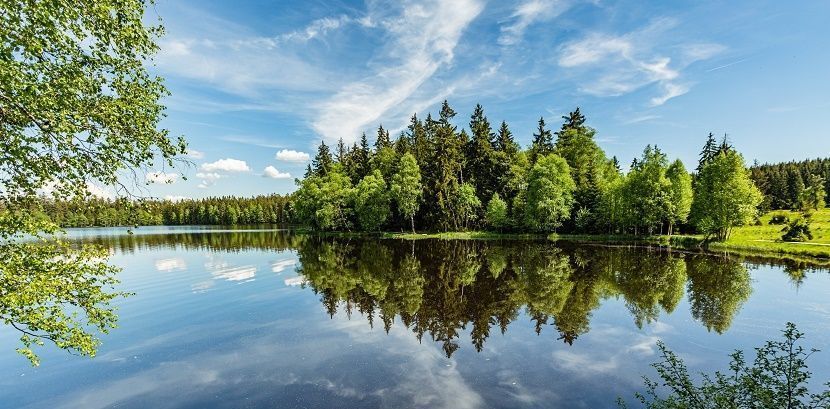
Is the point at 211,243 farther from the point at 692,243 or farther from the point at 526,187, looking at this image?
the point at 692,243

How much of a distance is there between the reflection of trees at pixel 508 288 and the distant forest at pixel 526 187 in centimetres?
1672

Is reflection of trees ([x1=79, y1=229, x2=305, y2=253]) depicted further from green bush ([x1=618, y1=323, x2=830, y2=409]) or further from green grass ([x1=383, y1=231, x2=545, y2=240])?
green bush ([x1=618, y1=323, x2=830, y2=409])

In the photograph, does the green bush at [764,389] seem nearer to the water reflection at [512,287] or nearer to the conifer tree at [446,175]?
the water reflection at [512,287]

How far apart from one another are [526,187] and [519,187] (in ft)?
9.44

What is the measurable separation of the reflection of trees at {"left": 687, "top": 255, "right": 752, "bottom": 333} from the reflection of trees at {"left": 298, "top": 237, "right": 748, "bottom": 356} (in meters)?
0.06

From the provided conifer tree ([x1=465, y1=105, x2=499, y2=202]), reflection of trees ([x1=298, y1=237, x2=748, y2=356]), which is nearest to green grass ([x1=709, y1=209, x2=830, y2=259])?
reflection of trees ([x1=298, y1=237, x2=748, y2=356])

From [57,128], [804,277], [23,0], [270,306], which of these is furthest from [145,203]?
[804,277]

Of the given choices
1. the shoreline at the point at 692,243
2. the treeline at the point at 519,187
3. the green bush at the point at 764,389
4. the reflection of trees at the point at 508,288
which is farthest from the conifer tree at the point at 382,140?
the green bush at the point at 764,389

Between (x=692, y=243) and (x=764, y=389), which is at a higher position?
(x=692, y=243)

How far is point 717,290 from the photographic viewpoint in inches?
1072

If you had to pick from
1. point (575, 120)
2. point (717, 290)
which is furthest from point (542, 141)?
point (717, 290)

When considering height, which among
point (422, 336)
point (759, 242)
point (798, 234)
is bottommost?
point (422, 336)

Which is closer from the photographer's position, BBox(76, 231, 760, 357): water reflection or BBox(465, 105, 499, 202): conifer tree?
BBox(76, 231, 760, 357): water reflection

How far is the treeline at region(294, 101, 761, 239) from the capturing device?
58625mm
